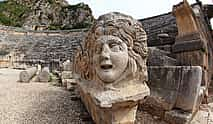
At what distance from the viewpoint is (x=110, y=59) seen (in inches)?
69.1

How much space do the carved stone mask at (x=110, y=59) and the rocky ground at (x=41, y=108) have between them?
0.86 metres

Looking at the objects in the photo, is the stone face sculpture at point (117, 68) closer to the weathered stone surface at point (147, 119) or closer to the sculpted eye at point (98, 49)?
the sculpted eye at point (98, 49)

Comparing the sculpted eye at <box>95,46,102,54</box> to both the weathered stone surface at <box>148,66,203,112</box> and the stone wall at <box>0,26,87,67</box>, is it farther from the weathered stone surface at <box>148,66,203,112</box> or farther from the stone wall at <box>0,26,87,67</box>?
the stone wall at <box>0,26,87,67</box>

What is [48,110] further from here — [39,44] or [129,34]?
[39,44]

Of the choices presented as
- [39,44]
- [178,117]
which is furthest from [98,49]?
[39,44]

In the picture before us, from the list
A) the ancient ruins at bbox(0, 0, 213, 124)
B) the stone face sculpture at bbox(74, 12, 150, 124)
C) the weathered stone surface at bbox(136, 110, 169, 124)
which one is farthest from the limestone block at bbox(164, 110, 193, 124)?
the stone face sculpture at bbox(74, 12, 150, 124)

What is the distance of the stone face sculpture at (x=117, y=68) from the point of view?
1727 millimetres

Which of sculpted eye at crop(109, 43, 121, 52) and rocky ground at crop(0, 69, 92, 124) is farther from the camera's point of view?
rocky ground at crop(0, 69, 92, 124)

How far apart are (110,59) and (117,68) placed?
0.10m

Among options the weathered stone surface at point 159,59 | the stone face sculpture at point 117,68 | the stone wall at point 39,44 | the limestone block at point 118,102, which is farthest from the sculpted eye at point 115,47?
the stone wall at point 39,44

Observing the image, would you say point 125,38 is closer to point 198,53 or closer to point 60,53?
point 198,53

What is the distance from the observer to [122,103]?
1706 mm

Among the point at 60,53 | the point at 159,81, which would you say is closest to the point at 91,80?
the point at 159,81

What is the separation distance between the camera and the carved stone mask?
175cm
